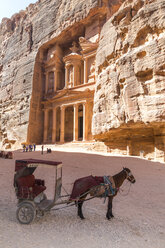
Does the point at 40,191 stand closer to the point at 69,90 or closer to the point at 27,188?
the point at 27,188

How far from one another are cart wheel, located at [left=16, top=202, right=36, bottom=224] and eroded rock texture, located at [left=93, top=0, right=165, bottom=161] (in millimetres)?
9789

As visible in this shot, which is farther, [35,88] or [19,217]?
[35,88]

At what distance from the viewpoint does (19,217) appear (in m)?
3.61

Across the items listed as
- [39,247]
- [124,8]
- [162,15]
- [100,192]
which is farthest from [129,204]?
[124,8]

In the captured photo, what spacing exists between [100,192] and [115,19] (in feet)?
58.4

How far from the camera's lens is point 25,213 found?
12.0 feet

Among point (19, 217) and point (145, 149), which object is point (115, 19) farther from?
point (19, 217)

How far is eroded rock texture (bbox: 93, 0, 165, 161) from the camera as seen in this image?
449 inches

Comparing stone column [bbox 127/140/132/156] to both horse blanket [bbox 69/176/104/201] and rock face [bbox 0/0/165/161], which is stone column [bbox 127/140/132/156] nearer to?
rock face [bbox 0/0/165/161]

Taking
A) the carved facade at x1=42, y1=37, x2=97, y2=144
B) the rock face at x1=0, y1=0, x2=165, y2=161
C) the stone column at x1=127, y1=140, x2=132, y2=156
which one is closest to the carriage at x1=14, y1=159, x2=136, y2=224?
the rock face at x1=0, y1=0, x2=165, y2=161

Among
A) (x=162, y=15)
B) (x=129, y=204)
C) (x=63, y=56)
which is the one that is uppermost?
(x=63, y=56)

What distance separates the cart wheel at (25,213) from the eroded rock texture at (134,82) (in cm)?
979

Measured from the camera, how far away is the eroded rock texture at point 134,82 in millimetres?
11414

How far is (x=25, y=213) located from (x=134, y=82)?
38.3 feet
